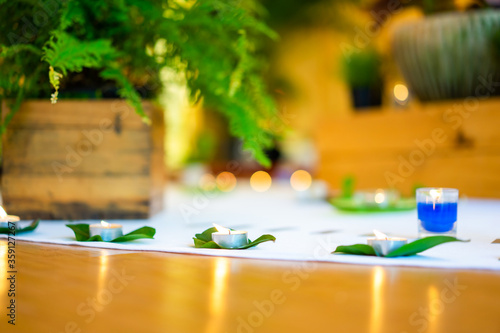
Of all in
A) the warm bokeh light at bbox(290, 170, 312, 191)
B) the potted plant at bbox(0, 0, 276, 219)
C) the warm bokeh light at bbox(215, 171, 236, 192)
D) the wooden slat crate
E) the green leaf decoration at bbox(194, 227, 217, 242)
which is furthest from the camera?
the warm bokeh light at bbox(215, 171, 236, 192)

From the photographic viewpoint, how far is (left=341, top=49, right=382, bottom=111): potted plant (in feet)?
7.07

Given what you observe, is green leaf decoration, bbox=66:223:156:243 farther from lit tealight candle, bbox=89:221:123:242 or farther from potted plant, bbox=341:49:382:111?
potted plant, bbox=341:49:382:111

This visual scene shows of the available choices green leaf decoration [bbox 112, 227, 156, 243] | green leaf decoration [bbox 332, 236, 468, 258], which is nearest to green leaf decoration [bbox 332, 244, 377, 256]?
green leaf decoration [bbox 332, 236, 468, 258]

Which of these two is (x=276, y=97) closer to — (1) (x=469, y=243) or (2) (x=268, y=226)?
(2) (x=268, y=226)

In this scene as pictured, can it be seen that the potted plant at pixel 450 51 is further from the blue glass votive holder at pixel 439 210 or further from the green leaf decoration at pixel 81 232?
the green leaf decoration at pixel 81 232

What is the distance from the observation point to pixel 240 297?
1.62 feet

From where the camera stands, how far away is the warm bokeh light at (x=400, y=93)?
2377 mm

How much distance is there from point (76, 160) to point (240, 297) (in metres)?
0.71

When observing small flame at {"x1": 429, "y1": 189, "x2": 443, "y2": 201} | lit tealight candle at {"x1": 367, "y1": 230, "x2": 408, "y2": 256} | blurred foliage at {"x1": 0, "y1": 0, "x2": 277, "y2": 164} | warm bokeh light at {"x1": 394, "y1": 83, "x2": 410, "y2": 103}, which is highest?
warm bokeh light at {"x1": 394, "y1": 83, "x2": 410, "y2": 103}

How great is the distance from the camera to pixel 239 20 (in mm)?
1066

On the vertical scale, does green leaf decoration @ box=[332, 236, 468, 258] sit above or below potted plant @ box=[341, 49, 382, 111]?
below

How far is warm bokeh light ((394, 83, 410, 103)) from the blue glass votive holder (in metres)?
1.62

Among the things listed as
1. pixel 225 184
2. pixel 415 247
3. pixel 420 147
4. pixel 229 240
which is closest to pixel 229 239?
pixel 229 240

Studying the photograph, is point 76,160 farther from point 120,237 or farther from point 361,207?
point 361,207
